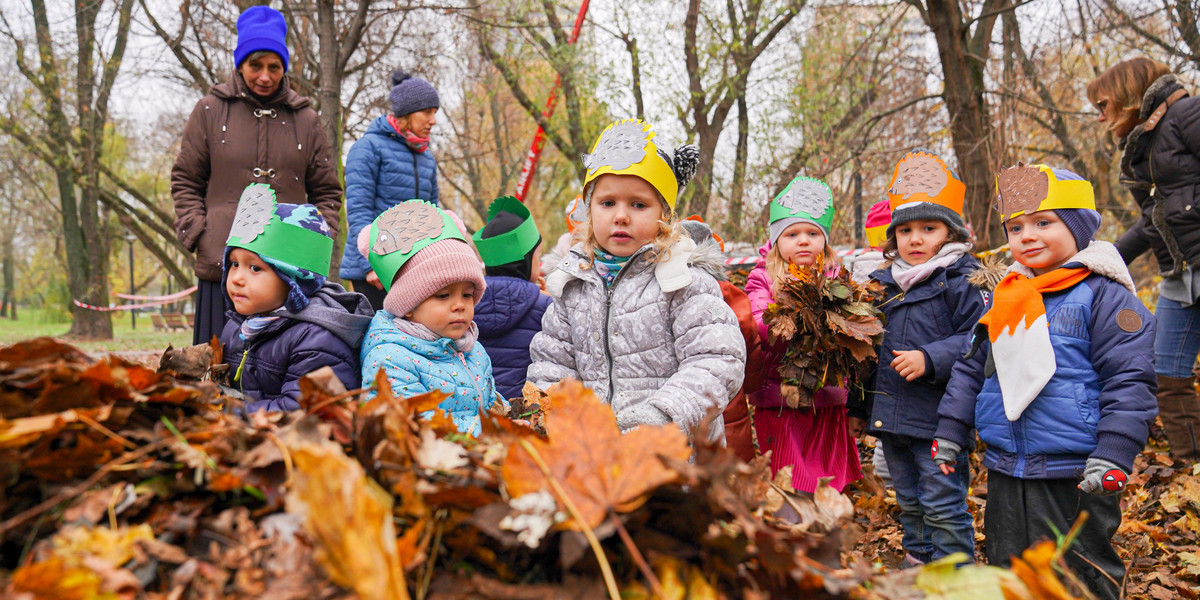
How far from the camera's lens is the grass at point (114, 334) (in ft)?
52.0

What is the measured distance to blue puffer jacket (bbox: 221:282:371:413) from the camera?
292cm

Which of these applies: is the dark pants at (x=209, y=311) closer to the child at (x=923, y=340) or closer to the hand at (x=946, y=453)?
the child at (x=923, y=340)

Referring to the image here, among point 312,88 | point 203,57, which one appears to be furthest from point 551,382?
point 203,57

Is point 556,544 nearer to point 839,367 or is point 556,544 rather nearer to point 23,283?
point 839,367

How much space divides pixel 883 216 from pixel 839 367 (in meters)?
2.13

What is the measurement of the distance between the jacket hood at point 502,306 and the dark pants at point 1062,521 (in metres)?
2.51

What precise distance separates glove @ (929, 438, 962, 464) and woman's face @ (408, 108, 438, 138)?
3.98m

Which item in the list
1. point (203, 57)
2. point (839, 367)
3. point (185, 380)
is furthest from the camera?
point (203, 57)

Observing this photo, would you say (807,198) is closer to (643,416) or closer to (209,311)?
(643,416)

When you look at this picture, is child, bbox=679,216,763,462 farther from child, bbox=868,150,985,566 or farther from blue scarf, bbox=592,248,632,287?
blue scarf, bbox=592,248,632,287

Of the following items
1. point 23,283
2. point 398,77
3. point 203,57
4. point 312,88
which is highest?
point 203,57

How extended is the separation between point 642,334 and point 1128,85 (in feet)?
12.3

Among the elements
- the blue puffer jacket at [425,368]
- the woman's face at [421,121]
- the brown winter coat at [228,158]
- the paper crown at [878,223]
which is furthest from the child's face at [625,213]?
the paper crown at [878,223]

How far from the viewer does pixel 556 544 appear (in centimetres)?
101
